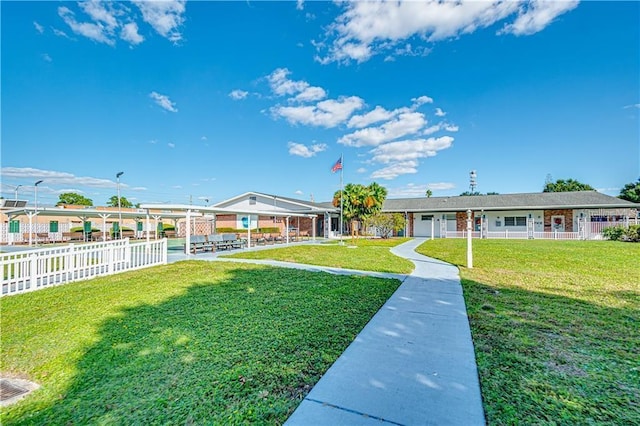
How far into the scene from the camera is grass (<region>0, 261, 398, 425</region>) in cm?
246

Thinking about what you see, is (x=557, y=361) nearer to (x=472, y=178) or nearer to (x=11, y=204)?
Answer: (x=11, y=204)

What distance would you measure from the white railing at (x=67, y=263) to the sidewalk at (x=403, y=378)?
7584 mm

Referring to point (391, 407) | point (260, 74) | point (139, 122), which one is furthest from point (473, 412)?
point (139, 122)

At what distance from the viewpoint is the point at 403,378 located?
287cm

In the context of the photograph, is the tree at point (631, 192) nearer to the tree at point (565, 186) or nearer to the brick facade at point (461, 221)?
the tree at point (565, 186)

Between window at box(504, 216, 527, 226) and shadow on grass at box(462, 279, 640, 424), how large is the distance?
23.9 meters

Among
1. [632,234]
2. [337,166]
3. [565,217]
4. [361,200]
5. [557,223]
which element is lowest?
[632,234]

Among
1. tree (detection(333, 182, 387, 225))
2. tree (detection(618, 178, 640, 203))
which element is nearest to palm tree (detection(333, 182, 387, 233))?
tree (detection(333, 182, 387, 225))

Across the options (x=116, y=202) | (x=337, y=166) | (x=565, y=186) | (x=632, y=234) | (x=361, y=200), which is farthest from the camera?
(x=116, y=202)

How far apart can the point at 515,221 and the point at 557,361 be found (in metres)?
27.3

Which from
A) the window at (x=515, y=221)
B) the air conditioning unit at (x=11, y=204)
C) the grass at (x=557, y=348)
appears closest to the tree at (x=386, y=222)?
the window at (x=515, y=221)

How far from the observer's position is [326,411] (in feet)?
7.73

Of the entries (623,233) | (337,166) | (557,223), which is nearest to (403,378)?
(337,166)

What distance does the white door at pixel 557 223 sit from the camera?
80.2 feet
